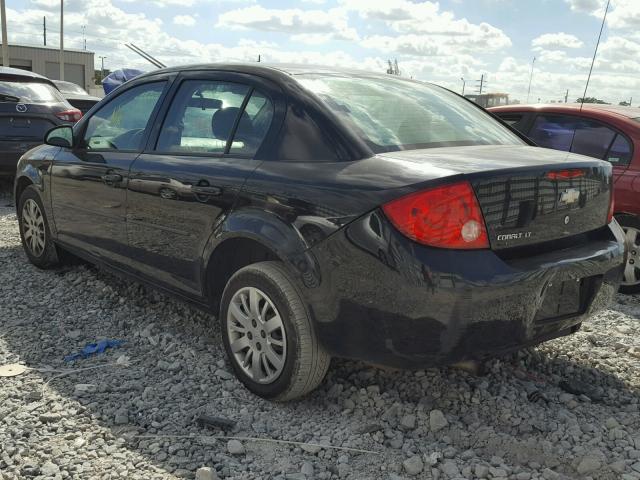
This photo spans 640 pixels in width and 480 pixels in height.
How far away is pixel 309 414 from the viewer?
3.18 meters

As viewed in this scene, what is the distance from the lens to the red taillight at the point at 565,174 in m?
2.83

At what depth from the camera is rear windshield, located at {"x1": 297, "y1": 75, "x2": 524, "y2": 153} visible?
10.1 feet

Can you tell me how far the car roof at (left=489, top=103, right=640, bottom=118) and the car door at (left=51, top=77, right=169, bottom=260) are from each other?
3498 millimetres

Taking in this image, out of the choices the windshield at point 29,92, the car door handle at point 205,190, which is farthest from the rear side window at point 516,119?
the windshield at point 29,92

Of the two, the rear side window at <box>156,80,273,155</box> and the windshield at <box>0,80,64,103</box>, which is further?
the windshield at <box>0,80,64,103</box>

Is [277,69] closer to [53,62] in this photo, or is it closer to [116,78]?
[116,78]

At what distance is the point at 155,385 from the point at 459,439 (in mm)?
1554

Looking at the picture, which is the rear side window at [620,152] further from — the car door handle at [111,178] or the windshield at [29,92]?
the windshield at [29,92]

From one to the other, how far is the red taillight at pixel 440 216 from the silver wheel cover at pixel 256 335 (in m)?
0.82

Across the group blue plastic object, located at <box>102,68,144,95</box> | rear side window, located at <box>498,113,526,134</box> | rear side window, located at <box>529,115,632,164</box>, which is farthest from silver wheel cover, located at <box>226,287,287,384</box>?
blue plastic object, located at <box>102,68,144,95</box>

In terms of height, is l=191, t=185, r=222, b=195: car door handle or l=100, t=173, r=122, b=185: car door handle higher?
l=191, t=185, r=222, b=195: car door handle

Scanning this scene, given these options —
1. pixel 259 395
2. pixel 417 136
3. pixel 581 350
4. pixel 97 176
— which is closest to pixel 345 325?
pixel 259 395

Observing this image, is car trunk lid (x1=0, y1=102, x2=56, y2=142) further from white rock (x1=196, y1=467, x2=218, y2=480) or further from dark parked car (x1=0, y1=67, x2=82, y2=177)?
white rock (x1=196, y1=467, x2=218, y2=480)

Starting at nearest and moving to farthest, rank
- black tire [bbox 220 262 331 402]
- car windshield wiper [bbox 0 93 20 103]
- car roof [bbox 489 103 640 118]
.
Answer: black tire [bbox 220 262 331 402] < car roof [bbox 489 103 640 118] < car windshield wiper [bbox 0 93 20 103]
